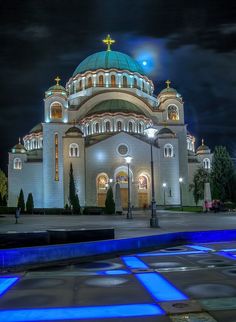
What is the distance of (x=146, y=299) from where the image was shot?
18.7 ft

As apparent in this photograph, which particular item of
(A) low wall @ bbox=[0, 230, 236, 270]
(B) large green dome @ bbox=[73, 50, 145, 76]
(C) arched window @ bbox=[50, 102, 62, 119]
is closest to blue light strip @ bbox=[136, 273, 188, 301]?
(A) low wall @ bbox=[0, 230, 236, 270]

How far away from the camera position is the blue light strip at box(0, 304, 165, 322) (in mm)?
4914

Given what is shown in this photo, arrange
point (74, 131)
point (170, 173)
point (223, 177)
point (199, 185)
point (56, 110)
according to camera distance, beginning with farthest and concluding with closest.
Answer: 1. point (56, 110)
2. point (170, 173)
3. point (74, 131)
4. point (199, 185)
5. point (223, 177)

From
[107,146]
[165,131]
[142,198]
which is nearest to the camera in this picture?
[107,146]

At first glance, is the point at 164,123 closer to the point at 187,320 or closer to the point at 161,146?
the point at 161,146

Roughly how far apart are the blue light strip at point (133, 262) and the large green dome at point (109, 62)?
51841mm

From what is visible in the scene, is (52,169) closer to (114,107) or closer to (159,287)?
(114,107)

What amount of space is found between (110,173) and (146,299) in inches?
1739

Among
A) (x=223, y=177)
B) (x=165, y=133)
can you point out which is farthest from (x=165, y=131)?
(x=223, y=177)

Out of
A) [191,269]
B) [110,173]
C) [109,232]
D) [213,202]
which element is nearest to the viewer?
[191,269]

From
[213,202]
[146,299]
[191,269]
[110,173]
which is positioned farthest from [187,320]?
[110,173]

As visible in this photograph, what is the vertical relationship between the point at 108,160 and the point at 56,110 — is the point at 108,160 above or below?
below

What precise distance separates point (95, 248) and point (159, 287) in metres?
3.97

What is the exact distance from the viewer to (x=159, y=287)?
6422 mm
